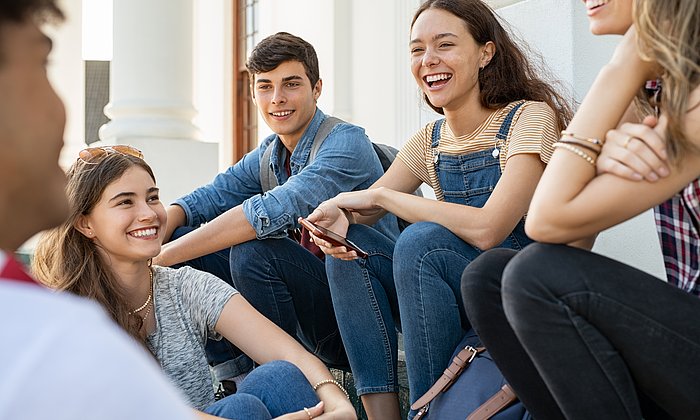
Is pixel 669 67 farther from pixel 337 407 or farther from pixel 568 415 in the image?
pixel 337 407

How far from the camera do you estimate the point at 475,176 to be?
312cm

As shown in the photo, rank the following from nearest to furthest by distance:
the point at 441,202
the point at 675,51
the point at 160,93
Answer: the point at 675,51, the point at 441,202, the point at 160,93

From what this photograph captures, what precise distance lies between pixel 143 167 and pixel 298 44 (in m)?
1.14

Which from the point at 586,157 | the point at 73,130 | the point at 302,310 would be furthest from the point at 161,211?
the point at 73,130

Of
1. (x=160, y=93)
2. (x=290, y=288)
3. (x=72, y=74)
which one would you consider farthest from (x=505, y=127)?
(x=72, y=74)

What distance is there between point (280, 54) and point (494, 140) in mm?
1245

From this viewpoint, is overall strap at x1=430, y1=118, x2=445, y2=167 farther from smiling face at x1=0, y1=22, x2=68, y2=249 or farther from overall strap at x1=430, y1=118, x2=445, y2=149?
smiling face at x1=0, y1=22, x2=68, y2=249

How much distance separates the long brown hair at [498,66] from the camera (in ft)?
10.5

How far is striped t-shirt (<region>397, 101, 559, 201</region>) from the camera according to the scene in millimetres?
2918

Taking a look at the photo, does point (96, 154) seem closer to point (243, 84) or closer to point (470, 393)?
point (470, 393)

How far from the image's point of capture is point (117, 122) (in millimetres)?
6773

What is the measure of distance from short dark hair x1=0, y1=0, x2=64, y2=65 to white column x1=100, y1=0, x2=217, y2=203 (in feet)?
19.1

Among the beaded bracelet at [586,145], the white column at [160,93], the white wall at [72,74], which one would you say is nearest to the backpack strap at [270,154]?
the beaded bracelet at [586,145]

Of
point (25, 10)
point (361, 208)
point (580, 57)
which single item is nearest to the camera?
point (25, 10)
